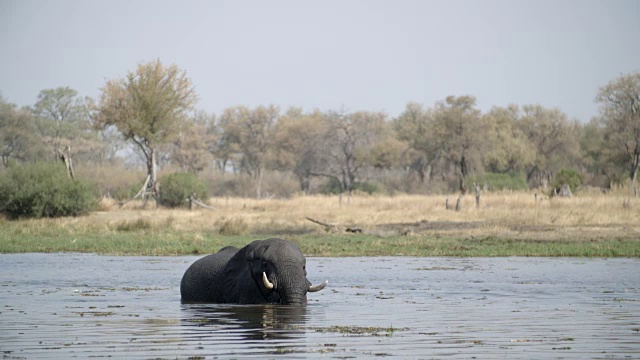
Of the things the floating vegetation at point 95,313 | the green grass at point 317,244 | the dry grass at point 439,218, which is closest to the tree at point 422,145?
the dry grass at point 439,218

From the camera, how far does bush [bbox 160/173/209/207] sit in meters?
46.8

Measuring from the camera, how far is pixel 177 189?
46.9 meters

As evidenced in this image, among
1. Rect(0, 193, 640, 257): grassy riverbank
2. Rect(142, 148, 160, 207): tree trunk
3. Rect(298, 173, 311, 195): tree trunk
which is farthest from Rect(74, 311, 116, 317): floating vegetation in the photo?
Rect(298, 173, 311, 195): tree trunk

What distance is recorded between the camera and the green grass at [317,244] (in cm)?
2517

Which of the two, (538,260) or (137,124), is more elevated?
(137,124)

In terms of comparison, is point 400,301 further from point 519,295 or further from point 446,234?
point 446,234

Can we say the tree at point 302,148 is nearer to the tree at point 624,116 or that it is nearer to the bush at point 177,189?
the tree at point 624,116

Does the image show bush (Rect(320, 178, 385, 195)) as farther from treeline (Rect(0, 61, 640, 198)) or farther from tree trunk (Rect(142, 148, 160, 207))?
tree trunk (Rect(142, 148, 160, 207))

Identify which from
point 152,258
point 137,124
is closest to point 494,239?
point 152,258

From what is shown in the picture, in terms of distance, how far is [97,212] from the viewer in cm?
3991

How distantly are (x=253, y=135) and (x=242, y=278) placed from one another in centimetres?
7804

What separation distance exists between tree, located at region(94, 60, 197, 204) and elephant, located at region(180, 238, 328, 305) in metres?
33.6

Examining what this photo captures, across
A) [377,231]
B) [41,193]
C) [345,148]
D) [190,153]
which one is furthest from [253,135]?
[377,231]

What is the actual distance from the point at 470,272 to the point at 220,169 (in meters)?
83.6
